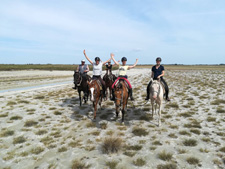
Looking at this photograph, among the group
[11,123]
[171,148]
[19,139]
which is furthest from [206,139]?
[11,123]

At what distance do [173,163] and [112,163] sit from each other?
2.10m

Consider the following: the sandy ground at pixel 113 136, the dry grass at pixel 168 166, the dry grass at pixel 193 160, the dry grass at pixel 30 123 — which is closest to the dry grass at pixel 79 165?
the sandy ground at pixel 113 136

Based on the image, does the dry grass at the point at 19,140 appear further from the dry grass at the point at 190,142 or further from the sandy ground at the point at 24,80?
the sandy ground at the point at 24,80

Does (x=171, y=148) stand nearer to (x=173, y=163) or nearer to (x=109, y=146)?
(x=173, y=163)

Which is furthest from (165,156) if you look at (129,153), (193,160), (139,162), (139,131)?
(139,131)

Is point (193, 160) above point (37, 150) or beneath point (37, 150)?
above

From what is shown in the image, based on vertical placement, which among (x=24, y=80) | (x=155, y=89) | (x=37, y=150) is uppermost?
(x=155, y=89)

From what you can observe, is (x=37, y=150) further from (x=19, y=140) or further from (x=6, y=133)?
(x=6, y=133)

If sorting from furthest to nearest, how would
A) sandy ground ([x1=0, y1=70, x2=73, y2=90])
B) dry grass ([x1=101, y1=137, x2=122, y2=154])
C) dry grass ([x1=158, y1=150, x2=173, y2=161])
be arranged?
sandy ground ([x1=0, y1=70, x2=73, y2=90]) < dry grass ([x1=101, y1=137, x2=122, y2=154]) < dry grass ([x1=158, y1=150, x2=173, y2=161])

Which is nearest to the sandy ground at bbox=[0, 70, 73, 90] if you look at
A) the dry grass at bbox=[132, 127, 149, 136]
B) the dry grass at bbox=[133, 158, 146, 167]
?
the dry grass at bbox=[132, 127, 149, 136]

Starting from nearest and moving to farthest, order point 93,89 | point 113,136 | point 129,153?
point 129,153 → point 113,136 → point 93,89

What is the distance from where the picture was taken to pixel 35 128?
777cm

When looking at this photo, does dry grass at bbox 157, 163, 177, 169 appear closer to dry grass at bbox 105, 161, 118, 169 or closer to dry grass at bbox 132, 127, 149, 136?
dry grass at bbox 105, 161, 118, 169

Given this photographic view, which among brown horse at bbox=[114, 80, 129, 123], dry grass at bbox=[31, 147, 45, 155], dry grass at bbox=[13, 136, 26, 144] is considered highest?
brown horse at bbox=[114, 80, 129, 123]
